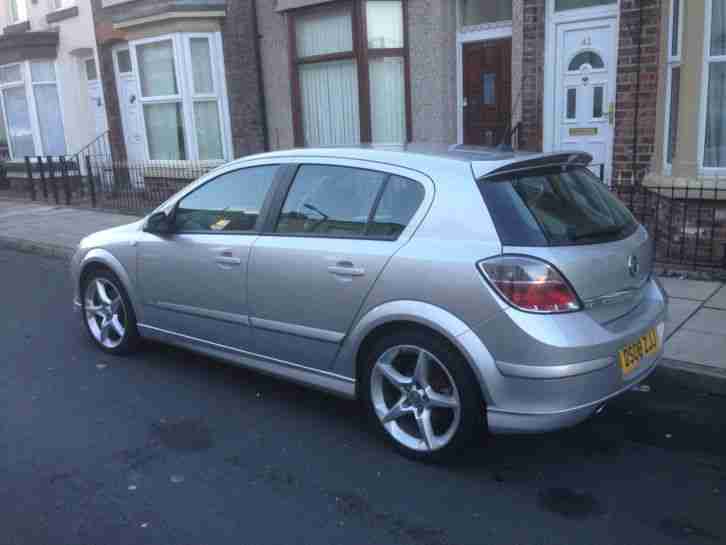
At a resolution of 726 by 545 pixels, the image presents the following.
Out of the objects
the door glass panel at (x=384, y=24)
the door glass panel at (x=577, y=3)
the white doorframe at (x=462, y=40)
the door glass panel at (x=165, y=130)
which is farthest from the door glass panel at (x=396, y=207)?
the door glass panel at (x=165, y=130)

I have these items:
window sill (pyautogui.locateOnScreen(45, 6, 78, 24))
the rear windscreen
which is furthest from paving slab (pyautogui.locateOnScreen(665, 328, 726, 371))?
window sill (pyautogui.locateOnScreen(45, 6, 78, 24))

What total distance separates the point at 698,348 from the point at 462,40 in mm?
6348

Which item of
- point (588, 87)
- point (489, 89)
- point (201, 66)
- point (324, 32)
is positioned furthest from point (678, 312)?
point (201, 66)

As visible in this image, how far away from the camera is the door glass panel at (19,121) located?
55.5 ft

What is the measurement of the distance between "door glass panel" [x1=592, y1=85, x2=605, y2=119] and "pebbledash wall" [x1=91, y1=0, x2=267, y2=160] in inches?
238

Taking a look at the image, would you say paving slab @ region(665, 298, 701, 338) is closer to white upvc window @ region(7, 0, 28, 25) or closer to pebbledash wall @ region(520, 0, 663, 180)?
pebbledash wall @ region(520, 0, 663, 180)

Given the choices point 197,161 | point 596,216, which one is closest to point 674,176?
point 596,216

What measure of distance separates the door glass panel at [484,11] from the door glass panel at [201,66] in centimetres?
510

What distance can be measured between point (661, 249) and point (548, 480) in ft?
15.1

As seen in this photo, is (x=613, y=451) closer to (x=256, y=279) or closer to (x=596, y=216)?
(x=596, y=216)

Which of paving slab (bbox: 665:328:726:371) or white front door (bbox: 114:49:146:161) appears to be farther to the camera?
white front door (bbox: 114:49:146:161)

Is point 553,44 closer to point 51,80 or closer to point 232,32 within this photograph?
point 232,32

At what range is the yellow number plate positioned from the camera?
348 centimetres

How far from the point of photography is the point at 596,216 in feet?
12.4
